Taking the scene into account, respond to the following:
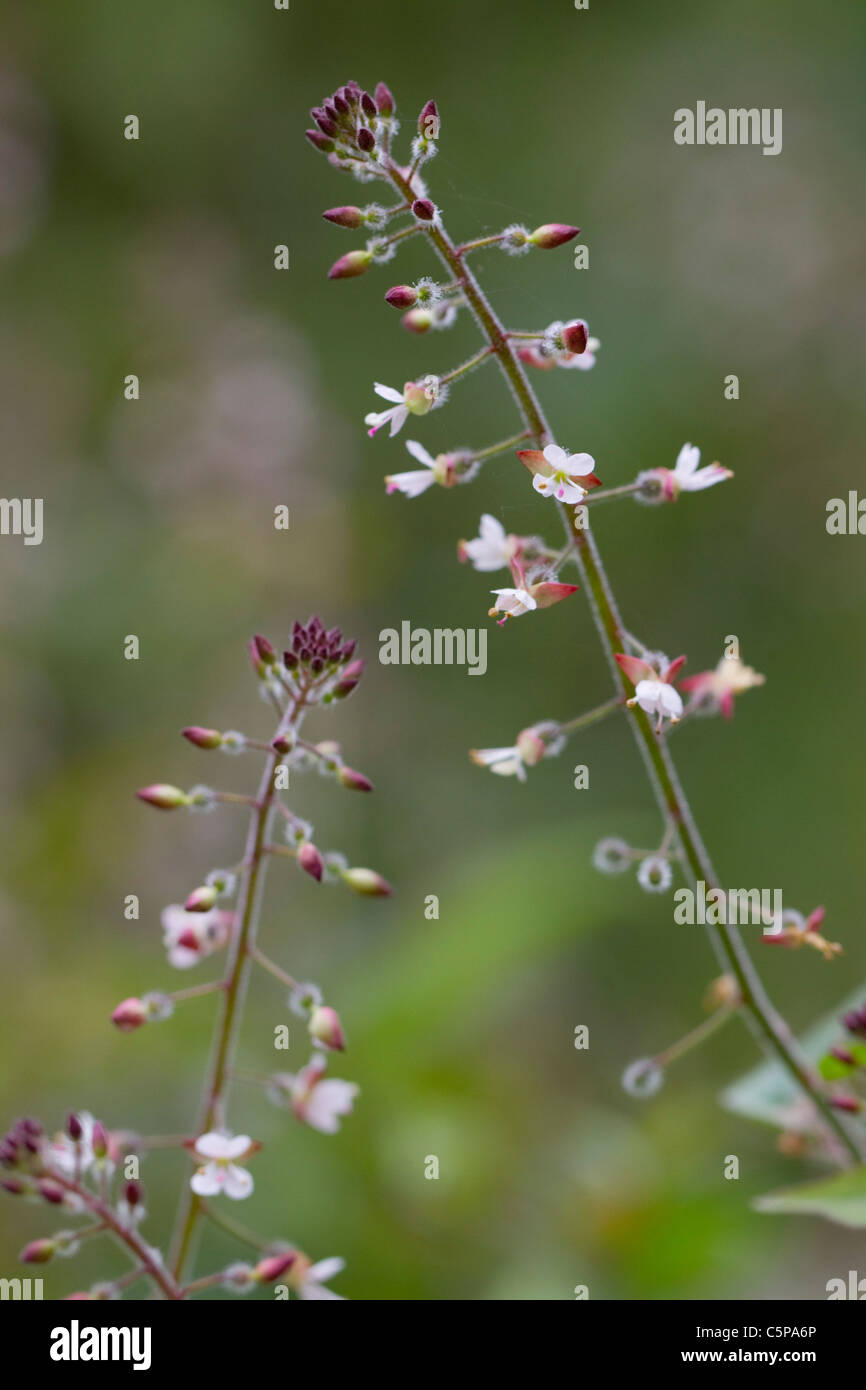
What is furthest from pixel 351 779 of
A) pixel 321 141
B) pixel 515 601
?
pixel 321 141

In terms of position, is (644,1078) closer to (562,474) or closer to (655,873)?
(655,873)

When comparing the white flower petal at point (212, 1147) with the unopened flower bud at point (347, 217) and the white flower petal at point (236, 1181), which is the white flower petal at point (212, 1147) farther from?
the unopened flower bud at point (347, 217)

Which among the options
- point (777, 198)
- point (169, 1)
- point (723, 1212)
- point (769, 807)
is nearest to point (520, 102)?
point (777, 198)

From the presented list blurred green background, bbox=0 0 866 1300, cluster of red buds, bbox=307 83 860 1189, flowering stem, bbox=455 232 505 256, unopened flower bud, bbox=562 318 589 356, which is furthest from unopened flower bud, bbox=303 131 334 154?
blurred green background, bbox=0 0 866 1300

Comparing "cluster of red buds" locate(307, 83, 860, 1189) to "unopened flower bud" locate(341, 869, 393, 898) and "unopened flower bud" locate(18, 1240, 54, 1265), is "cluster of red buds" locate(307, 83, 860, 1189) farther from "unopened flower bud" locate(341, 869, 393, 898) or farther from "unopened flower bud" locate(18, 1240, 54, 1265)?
"unopened flower bud" locate(18, 1240, 54, 1265)
